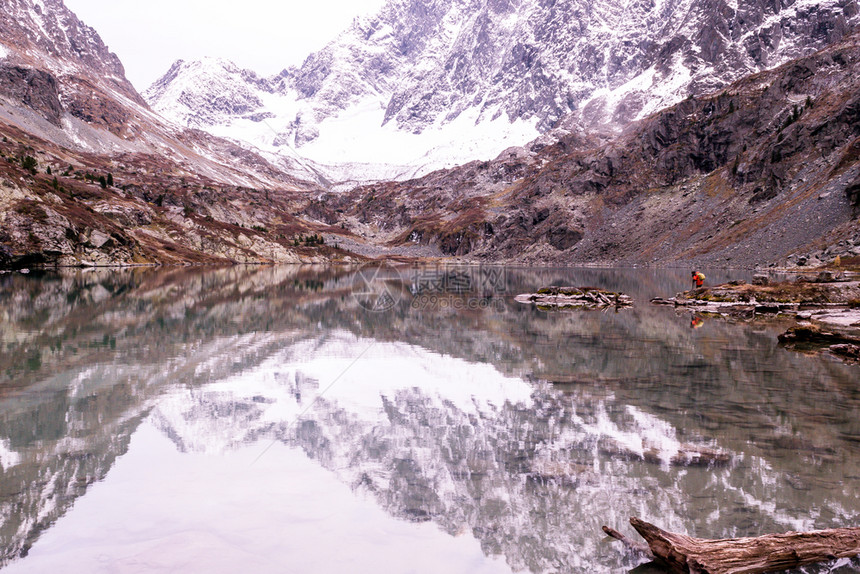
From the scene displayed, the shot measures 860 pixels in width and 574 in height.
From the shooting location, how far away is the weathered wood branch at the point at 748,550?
9.25 metres

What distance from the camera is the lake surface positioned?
10.8 metres

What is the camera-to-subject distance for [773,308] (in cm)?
4944

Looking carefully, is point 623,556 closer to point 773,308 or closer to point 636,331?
point 636,331

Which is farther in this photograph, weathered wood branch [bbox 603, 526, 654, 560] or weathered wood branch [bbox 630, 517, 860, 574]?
weathered wood branch [bbox 603, 526, 654, 560]

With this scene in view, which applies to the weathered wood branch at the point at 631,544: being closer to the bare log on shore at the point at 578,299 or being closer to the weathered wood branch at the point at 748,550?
the weathered wood branch at the point at 748,550

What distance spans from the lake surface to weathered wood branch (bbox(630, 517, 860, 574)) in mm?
382

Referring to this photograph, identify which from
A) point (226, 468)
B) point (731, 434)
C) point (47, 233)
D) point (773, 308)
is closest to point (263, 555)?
point (226, 468)

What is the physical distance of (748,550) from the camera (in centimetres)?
942

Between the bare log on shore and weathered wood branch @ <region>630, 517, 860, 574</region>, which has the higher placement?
the bare log on shore

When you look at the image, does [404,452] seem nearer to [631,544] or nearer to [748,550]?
[631,544]

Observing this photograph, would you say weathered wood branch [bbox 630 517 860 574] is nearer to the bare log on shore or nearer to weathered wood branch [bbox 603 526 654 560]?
weathered wood branch [bbox 603 526 654 560]

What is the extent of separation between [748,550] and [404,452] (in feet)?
28.4

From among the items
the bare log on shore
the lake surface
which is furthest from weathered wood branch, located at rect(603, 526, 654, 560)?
the bare log on shore

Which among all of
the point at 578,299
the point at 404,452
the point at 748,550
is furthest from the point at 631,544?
the point at 578,299
